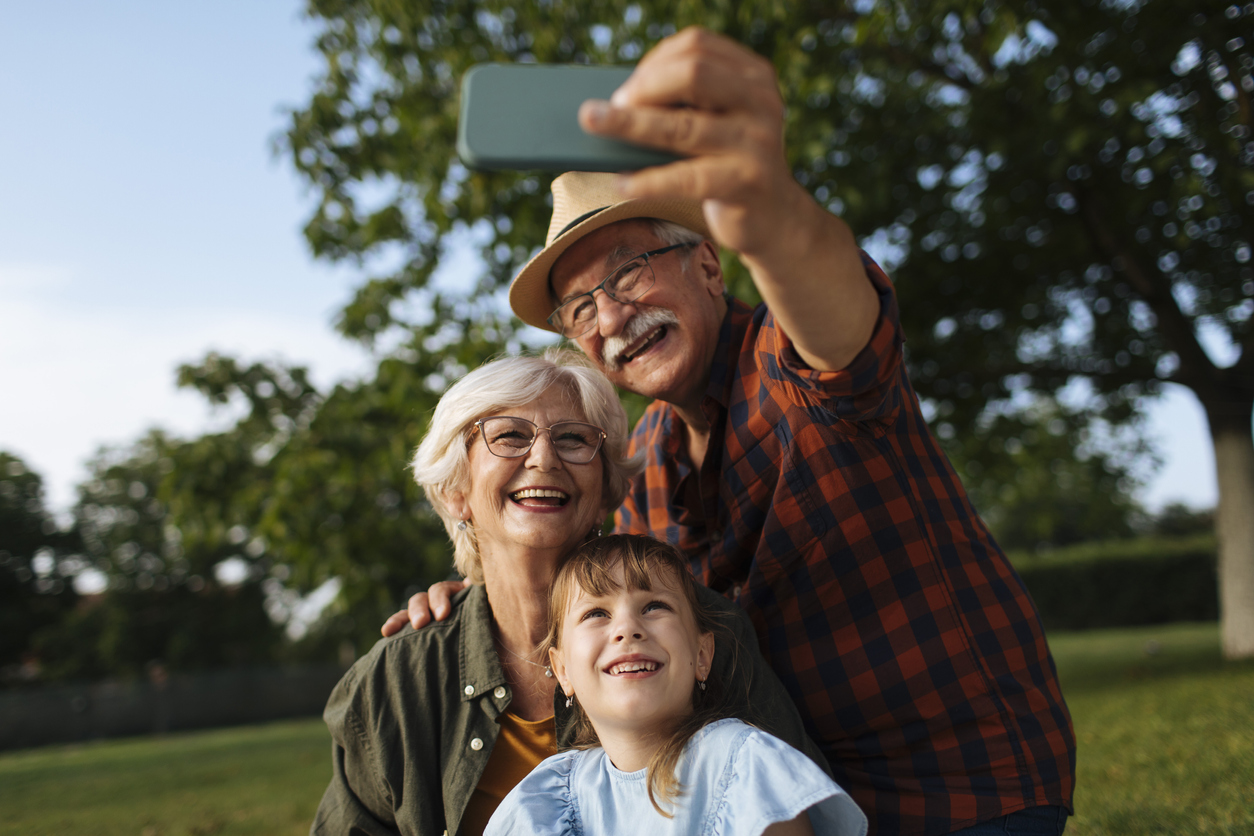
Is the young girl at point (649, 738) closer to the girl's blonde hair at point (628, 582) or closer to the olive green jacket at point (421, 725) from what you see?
the girl's blonde hair at point (628, 582)

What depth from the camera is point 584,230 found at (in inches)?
95.9

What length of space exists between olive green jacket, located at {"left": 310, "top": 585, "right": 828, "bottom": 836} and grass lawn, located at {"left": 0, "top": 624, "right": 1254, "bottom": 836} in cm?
307

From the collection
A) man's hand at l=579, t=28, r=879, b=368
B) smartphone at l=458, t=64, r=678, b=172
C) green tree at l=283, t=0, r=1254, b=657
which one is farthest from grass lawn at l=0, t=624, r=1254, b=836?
smartphone at l=458, t=64, r=678, b=172

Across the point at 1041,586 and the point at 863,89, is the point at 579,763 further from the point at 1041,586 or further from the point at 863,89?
the point at 1041,586

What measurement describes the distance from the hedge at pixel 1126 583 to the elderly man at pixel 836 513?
24802 mm

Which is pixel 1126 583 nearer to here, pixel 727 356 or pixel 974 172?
pixel 974 172

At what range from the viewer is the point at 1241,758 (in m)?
4.54

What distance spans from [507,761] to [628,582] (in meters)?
0.66

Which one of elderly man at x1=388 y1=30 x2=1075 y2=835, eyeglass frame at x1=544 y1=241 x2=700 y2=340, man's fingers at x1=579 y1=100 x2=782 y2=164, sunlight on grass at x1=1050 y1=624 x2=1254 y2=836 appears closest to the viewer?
man's fingers at x1=579 y1=100 x2=782 y2=164

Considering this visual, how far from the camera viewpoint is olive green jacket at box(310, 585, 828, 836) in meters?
2.09

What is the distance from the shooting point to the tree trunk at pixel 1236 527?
8750 mm

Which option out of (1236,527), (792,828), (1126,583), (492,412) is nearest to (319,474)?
(492,412)

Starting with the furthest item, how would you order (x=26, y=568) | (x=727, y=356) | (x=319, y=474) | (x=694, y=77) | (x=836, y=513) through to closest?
(x=26, y=568)
(x=319, y=474)
(x=727, y=356)
(x=836, y=513)
(x=694, y=77)

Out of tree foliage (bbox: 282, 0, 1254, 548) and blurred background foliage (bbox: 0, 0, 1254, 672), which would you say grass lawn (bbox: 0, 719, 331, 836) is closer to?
blurred background foliage (bbox: 0, 0, 1254, 672)
